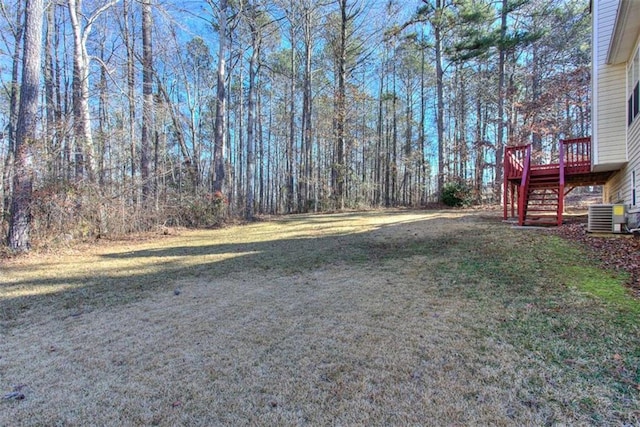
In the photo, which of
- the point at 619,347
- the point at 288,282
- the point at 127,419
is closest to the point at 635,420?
the point at 619,347

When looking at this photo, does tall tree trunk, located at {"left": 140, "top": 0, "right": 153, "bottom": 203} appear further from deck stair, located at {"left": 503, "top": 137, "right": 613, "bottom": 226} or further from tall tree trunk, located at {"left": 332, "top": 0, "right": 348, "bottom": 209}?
deck stair, located at {"left": 503, "top": 137, "right": 613, "bottom": 226}

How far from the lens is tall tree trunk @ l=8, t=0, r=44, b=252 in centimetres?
604

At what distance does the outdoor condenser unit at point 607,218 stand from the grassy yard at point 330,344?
1843mm

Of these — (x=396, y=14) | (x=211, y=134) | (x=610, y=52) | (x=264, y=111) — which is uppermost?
(x=396, y=14)

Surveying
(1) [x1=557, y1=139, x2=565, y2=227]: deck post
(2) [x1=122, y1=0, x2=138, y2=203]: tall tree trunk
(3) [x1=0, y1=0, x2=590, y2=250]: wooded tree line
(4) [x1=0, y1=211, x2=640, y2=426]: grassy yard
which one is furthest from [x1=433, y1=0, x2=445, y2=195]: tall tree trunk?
(2) [x1=122, y1=0, x2=138, y2=203]: tall tree trunk

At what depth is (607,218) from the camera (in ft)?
20.0

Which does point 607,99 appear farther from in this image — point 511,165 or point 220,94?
point 220,94

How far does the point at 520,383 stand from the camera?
1.89m

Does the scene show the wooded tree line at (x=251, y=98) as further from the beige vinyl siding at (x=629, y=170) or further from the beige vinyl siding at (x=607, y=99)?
the beige vinyl siding at (x=607, y=99)

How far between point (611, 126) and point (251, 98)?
12003 mm

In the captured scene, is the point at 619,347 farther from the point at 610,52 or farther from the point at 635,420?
the point at 610,52

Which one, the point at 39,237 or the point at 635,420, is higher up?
the point at 39,237

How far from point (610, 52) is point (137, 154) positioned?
1450cm

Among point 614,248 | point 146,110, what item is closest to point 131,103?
point 146,110
